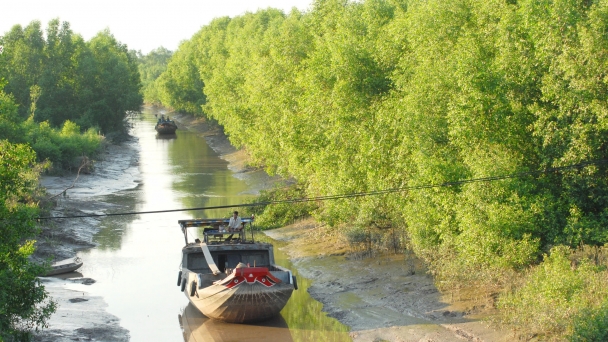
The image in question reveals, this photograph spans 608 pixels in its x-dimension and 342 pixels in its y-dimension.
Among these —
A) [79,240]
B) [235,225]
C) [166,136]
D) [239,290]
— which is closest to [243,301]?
[239,290]

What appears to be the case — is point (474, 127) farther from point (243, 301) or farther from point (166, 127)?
point (166, 127)

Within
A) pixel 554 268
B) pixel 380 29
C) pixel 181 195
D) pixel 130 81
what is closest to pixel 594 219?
pixel 554 268

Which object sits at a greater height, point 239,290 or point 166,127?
point 166,127

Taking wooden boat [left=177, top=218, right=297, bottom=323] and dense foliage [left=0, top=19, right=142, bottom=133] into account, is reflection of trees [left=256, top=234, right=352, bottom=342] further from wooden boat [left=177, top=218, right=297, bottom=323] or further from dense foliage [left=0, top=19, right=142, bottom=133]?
dense foliage [left=0, top=19, right=142, bottom=133]

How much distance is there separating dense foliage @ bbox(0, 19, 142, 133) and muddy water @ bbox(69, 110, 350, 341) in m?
14.2

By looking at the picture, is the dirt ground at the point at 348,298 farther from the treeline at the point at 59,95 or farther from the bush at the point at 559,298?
the treeline at the point at 59,95

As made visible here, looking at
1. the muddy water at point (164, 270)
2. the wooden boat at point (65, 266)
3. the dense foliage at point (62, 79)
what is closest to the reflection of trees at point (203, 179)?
the muddy water at point (164, 270)

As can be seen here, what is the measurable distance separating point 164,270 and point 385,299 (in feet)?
32.2

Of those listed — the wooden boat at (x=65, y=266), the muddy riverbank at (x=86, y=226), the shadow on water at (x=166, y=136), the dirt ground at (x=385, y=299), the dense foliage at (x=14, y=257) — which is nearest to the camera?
the dense foliage at (x=14, y=257)

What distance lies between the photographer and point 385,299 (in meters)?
21.4

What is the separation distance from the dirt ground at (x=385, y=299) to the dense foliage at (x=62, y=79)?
131ft

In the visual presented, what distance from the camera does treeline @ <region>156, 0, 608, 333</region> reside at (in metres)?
17.7

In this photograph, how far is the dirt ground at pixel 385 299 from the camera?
18234 millimetres

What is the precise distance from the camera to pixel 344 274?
24391 mm
